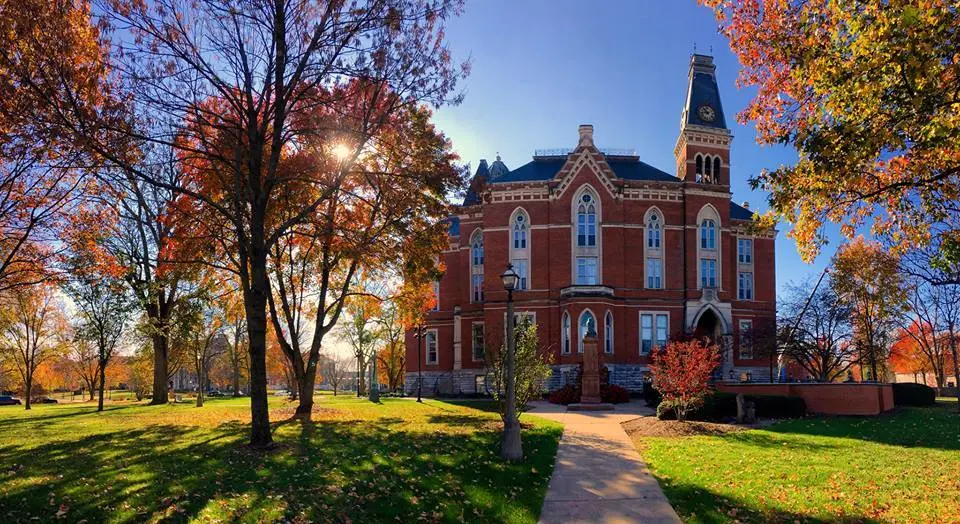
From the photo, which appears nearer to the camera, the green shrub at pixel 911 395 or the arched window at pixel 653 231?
the green shrub at pixel 911 395

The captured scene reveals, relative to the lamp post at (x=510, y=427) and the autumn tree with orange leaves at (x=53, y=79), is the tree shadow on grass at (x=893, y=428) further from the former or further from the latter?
the autumn tree with orange leaves at (x=53, y=79)

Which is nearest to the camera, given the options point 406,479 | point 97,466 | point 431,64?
point 97,466

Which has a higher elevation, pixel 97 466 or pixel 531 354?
pixel 531 354

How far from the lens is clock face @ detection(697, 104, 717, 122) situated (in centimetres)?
4753

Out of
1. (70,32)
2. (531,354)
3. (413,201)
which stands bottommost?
(531,354)

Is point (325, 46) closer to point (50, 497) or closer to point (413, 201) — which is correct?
point (413, 201)

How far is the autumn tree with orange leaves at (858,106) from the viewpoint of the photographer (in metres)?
7.97

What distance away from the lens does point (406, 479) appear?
1090 cm

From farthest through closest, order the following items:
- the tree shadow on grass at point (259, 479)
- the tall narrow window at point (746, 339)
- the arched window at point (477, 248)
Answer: the arched window at point (477, 248)
the tall narrow window at point (746, 339)
the tree shadow on grass at point (259, 479)

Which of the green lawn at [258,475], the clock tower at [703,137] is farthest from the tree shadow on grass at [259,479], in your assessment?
the clock tower at [703,137]

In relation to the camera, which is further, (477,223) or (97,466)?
(477,223)

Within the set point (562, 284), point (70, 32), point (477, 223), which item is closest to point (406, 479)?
point (70, 32)

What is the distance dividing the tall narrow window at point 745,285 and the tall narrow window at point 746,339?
6.53 ft

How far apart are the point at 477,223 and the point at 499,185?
16.0 feet
